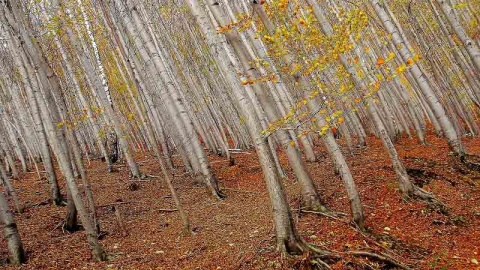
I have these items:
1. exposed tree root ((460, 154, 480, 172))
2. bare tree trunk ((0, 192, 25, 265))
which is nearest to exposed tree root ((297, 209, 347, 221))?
exposed tree root ((460, 154, 480, 172))

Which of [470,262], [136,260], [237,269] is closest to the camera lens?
[237,269]

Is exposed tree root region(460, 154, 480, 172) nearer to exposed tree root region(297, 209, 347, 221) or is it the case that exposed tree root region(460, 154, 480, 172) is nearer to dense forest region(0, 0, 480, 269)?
dense forest region(0, 0, 480, 269)

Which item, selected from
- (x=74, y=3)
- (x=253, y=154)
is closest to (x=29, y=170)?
(x=74, y=3)

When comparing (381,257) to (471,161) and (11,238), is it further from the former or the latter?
(471,161)

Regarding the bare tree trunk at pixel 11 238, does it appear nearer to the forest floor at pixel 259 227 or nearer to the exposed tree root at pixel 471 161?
the forest floor at pixel 259 227

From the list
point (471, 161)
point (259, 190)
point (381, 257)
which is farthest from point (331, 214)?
point (471, 161)

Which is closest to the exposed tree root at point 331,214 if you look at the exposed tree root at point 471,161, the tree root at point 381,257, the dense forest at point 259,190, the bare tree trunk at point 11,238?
the dense forest at point 259,190

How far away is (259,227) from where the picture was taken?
6375mm

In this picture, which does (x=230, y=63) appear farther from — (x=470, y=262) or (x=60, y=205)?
(x=60, y=205)

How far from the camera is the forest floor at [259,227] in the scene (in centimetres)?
518

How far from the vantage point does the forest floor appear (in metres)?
5.18

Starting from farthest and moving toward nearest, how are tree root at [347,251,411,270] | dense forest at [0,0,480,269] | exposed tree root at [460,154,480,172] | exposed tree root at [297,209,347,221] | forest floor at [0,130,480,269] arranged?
exposed tree root at [460,154,480,172] < exposed tree root at [297,209,347,221] < forest floor at [0,130,480,269] < dense forest at [0,0,480,269] < tree root at [347,251,411,270]

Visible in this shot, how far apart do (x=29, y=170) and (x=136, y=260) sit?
12426 millimetres

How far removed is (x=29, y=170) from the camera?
1548 cm
